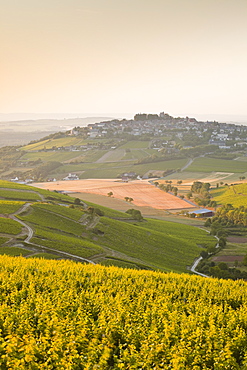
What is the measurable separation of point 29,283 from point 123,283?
6.69m

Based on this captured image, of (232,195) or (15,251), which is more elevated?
(15,251)

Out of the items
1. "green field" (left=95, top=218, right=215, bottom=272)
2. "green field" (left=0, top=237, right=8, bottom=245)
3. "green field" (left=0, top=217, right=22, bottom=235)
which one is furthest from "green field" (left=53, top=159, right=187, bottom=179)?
"green field" (left=0, top=237, right=8, bottom=245)

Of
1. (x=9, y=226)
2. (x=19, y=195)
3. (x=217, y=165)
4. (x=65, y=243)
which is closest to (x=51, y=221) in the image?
(x=9, y=226)

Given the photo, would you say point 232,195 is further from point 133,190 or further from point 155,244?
point 155,244

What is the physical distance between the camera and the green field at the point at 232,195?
113 meters

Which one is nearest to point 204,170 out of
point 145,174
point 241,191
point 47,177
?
point 145,174

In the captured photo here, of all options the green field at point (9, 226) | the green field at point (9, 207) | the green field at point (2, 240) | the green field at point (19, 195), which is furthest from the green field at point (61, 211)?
the green field at point (2, 240)

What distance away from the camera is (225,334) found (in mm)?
19047

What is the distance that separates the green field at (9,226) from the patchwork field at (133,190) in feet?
203

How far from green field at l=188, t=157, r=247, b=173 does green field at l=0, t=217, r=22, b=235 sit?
12302 cm

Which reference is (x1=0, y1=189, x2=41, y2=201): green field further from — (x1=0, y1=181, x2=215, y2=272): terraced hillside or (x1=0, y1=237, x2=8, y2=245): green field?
(x1=0, y1=237, x2=8, y2=245): green field

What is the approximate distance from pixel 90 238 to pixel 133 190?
73.8 meters

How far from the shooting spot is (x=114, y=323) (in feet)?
61.0

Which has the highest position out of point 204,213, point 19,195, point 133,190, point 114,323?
point 114,323
